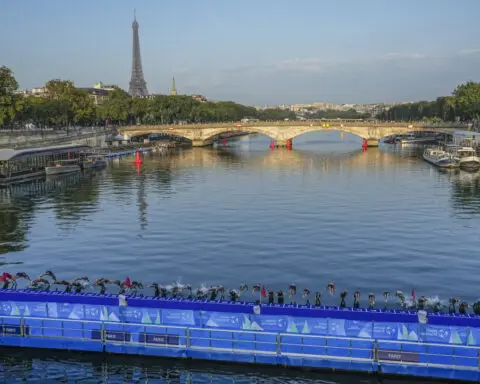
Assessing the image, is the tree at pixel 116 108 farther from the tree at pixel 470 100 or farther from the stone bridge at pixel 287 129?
the tree at pixel 470 100

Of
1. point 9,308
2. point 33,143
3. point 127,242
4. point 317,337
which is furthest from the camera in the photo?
point 33,143

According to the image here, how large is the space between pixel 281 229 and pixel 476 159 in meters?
64.2

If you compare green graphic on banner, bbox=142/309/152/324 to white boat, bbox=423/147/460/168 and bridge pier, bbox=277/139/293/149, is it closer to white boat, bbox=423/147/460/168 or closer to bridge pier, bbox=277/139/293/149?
white boat, bbox=423/147/460/168

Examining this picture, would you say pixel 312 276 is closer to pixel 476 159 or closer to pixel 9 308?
pixel 9 308

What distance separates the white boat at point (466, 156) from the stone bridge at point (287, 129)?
35033 millimetres

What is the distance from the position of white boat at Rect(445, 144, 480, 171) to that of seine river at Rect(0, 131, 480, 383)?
40.0 ft

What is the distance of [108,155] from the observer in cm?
13150

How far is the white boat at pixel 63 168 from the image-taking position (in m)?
95.4

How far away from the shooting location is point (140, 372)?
26.0 metres

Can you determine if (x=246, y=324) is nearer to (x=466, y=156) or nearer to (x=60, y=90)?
(x=466, y=156)

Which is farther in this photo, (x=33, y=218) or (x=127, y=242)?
(x=33, y=218)

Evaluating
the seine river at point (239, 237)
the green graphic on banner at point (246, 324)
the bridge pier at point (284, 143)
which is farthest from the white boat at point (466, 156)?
the green graphic on banner at point (246, 324)

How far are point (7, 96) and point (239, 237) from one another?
252 feet

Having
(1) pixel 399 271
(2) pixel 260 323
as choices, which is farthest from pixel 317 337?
(1) pixel 399 271
